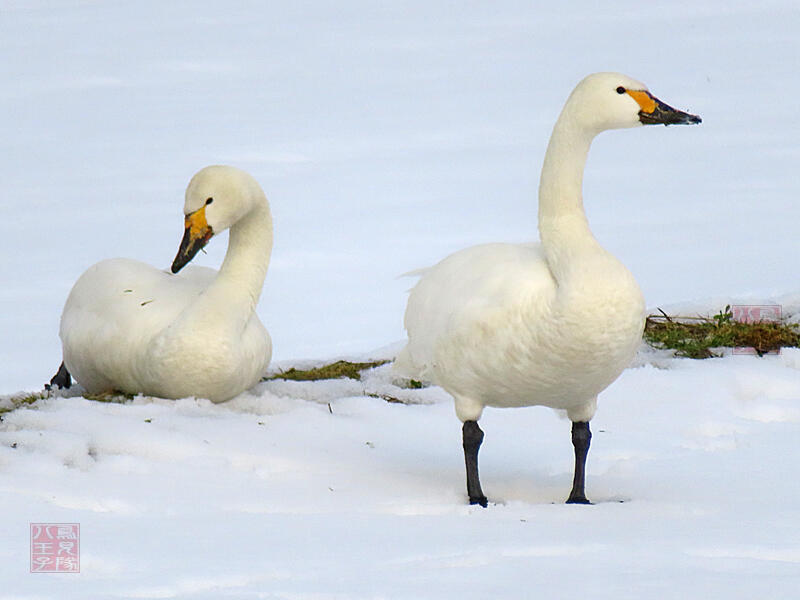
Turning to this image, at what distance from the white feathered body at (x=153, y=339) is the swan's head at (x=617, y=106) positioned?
3487 mm

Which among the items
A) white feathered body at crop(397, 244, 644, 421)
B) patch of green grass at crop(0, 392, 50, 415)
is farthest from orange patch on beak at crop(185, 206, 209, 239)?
white feathered body at crop(397, 244, 644, 421)

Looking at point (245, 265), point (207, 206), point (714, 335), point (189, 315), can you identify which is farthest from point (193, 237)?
point (714, 335)

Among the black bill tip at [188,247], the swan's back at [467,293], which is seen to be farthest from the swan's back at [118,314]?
the swan's back at [467,293]

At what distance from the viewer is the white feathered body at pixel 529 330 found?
657cm

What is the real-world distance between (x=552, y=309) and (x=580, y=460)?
111 cm

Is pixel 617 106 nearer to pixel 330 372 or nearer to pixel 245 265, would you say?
pixel 245 265

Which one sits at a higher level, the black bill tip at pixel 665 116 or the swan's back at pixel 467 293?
the black bill tip at pixel 665 116

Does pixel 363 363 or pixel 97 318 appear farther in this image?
pixel 363 363

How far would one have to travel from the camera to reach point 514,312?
666 cm

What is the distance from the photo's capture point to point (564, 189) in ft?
23.2

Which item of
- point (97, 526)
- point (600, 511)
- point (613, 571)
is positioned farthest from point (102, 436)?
point (613, 571)

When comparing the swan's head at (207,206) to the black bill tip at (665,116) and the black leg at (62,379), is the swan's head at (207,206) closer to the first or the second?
the black leg at (62,379)

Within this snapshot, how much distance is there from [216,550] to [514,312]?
1851 mm

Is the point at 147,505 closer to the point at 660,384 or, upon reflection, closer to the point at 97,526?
the point at 97,526
